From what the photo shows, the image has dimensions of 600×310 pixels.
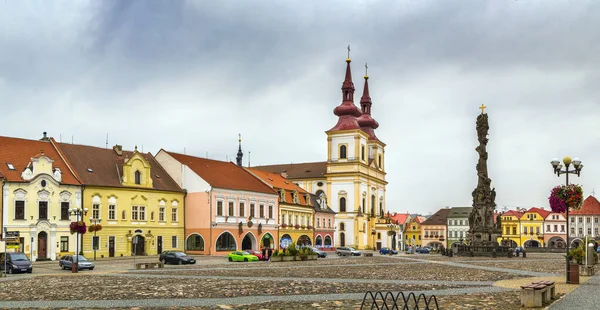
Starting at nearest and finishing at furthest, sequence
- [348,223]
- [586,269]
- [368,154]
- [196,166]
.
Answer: [586,269]
[196,166]
[348,223]
[368,154]

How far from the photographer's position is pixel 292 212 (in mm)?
85875

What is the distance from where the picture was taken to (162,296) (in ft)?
70.7

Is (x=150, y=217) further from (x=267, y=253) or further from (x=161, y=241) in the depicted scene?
(x=267, y=253)

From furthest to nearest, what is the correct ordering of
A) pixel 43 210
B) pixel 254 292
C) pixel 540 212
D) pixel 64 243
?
pixel 540 212 < pixel 64 243 < pixel 43 210 < pixel 254 292

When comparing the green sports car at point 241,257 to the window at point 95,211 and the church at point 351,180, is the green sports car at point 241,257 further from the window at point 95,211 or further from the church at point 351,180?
the church at point 351,180

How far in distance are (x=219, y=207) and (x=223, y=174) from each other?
6.83 m

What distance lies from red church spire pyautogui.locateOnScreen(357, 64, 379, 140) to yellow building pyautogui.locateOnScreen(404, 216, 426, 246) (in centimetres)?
4752

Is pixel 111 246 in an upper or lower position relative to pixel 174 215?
lower

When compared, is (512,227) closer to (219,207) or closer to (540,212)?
(540,212)

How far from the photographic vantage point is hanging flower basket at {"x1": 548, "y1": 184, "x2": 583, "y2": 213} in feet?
91.4

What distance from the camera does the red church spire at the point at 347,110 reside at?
109438mm

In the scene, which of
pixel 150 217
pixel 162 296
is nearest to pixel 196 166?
pixel 150 217

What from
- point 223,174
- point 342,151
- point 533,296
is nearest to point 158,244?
point 223,174

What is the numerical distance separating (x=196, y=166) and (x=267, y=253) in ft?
56.6
